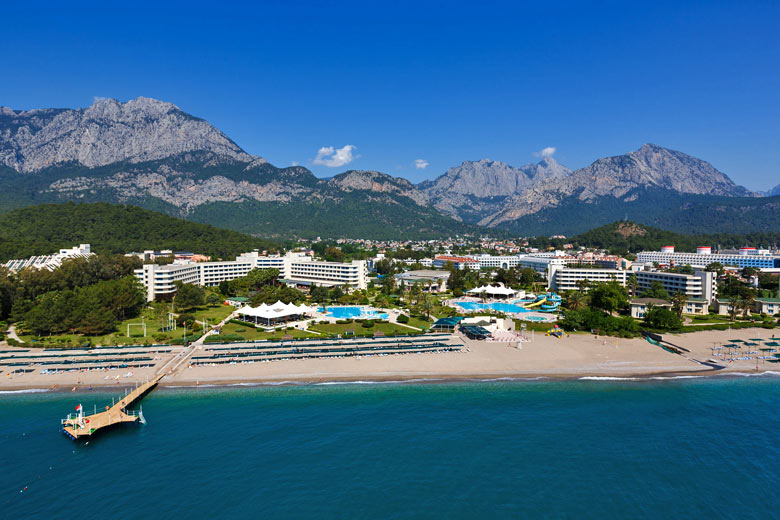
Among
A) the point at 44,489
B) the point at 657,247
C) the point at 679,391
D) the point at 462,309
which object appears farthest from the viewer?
the point at 657,247

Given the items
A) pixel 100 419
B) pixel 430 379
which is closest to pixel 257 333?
pixel 430 379

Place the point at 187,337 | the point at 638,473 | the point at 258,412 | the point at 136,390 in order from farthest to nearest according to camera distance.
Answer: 1. the point at 187,337
2. the point at 136,390
3. the point at 258,412
4. the point at 638,473

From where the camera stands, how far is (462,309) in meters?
87.2

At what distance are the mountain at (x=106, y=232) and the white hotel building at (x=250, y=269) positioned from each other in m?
29.1

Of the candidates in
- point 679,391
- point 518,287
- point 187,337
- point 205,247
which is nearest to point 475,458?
point 679,391

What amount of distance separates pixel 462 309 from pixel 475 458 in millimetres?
57071

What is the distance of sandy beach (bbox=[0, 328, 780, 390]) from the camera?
45.6 m

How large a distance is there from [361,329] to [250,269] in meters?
59.6

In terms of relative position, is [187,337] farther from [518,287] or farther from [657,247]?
[657,247]

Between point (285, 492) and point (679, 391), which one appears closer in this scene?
point (285, 492)

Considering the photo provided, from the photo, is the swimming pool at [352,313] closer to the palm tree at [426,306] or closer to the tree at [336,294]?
the palm tree at [426,306]

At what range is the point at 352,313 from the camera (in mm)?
79125

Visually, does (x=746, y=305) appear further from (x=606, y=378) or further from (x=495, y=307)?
(x=606, y=378)

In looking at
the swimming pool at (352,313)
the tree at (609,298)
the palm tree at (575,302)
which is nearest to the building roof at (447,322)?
the swimming pool at (352,313)
